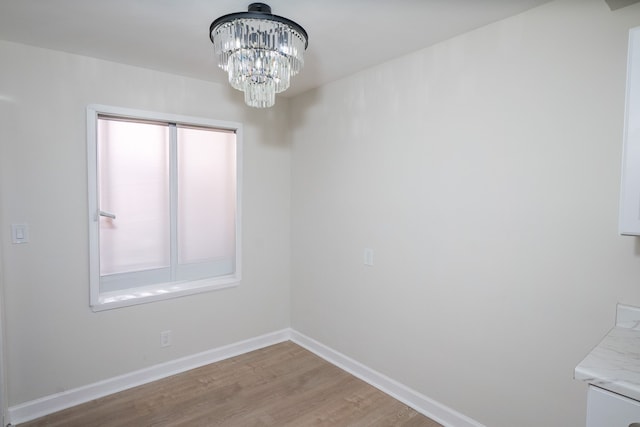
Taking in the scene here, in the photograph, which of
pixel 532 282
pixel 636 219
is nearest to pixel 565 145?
pixel 636 219

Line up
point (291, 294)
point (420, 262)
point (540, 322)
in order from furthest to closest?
point (291, 294)
point (420, 262)
point (540, 322)

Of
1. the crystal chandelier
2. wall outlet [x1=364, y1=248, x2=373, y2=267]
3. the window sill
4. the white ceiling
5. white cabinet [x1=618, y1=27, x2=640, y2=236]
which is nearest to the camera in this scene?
white cabinet [x1=618, y1=27, x2=640, y2=236]

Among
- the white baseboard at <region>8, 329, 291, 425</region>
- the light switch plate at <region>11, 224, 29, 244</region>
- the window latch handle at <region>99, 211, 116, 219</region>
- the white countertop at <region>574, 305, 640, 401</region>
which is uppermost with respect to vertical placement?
the window latch handle at <region>99, 211, 116, 219</region>

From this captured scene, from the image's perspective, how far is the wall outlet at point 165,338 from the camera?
2.89 metres

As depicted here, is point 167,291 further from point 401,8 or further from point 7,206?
point 401,8

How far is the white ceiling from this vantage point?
1793 mm

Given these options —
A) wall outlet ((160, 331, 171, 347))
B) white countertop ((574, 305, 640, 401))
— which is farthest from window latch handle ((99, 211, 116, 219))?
white countertop ((574, 305, 640, 401))

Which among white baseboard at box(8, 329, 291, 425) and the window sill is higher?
the window sill

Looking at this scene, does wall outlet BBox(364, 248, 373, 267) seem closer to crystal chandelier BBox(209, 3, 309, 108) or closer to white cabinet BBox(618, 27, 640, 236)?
crystal chandelier BBox(209, 3, 309, 108)

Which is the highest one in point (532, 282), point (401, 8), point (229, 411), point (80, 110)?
point (401, 8)

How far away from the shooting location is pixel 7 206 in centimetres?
226

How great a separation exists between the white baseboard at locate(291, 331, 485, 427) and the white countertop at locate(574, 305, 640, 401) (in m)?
1.05

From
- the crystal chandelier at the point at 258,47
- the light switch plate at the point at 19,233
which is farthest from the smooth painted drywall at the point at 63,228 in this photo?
A: the crystal chandelier at the point at 258,47

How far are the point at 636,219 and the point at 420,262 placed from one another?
49.3 inches
